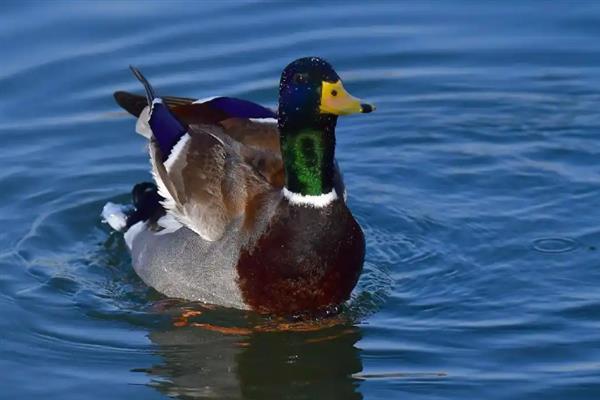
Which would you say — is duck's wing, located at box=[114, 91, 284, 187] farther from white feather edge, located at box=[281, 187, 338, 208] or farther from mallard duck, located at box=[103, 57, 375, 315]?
white feather edge, located at box=[281, 187, 338, 208]

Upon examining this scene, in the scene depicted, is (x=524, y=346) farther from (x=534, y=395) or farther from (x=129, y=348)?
(x=129, y=348)

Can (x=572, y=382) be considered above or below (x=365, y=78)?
below

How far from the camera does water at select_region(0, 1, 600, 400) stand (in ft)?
32.3

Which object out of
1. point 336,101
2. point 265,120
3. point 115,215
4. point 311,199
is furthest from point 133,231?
point 336,101

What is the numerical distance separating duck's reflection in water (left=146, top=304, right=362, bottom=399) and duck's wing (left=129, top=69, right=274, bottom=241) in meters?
0.72

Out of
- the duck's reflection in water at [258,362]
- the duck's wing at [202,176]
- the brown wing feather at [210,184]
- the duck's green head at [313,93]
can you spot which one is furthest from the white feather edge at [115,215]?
the duck's green head at [313,93]

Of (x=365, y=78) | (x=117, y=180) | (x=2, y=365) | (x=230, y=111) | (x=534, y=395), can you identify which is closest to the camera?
(x=534, y=395)

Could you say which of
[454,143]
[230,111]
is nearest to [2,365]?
[230,111]

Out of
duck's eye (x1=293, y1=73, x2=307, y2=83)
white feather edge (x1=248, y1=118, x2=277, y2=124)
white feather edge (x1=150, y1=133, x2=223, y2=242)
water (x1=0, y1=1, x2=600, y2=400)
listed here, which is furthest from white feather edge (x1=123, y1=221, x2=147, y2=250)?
duck's eye (x1=293, y1=73, x2=307, y2=83)

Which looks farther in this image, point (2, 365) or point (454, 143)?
point (454, 143)

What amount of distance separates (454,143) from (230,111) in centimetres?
256

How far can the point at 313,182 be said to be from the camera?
10281 millimetres

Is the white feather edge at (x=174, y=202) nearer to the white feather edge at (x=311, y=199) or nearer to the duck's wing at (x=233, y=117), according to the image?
the duck's wing at (x=233, y=117)

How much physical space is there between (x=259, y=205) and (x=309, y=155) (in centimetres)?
54
